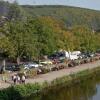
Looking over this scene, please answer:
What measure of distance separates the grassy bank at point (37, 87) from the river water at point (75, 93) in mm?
565

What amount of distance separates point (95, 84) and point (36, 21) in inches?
656

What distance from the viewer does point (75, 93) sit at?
41.3 meters

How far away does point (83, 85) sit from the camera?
46.6 metres

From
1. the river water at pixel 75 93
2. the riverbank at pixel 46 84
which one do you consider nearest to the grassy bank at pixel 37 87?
the riverbank at pixel 46 84

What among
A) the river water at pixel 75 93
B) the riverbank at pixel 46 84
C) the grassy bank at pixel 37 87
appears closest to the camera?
the grassy bank at pixel 37 87

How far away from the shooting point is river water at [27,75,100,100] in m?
38.0

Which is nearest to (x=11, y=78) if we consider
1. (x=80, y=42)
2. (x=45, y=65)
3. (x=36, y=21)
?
(x=45, y=65)

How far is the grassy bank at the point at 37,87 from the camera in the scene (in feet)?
110

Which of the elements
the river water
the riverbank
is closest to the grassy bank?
the riverbank

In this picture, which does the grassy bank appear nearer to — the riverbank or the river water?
the riverbank

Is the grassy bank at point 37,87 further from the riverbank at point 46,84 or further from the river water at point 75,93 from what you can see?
the river water at point 75,93

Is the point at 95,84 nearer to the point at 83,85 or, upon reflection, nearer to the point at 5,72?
the point at 83,85

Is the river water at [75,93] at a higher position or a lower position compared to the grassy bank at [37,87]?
A: lower

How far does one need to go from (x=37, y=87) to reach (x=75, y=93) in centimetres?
531
